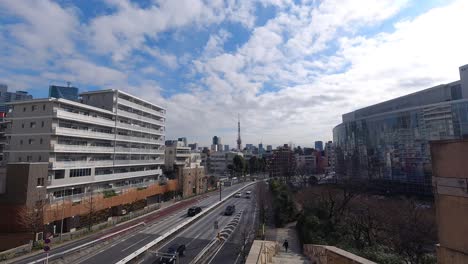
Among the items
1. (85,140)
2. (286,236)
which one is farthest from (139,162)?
(286,236)

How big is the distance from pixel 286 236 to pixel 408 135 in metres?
36.8

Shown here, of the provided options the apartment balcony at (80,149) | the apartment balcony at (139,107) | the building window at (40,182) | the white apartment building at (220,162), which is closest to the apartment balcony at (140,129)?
the apartment balcony at (139,107)

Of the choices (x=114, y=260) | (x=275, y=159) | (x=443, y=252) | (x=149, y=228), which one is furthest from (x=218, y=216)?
(x=275, y=159)

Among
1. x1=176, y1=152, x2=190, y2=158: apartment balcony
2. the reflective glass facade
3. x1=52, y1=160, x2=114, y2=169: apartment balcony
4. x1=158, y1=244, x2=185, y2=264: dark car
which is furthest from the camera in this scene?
x1=176, y1=152, x2=190, y2=158: apartment balcony

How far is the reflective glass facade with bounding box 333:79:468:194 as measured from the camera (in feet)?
158

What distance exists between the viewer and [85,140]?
1682 inches

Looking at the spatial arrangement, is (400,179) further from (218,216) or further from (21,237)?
(21,237)

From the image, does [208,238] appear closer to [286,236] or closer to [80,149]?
[286,236]

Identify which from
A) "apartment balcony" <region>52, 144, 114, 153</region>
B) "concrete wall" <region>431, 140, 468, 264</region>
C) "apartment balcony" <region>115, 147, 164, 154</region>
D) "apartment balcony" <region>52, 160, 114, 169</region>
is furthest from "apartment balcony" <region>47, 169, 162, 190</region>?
"concrete wall" <region>431, 140, 468, 264</region>

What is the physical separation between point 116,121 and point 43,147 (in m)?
14.4

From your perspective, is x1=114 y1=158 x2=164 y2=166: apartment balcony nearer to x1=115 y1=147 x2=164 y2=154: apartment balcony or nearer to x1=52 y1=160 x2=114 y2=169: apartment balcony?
x1=115 y1=147 x2=164 y2=154: apartment balcony

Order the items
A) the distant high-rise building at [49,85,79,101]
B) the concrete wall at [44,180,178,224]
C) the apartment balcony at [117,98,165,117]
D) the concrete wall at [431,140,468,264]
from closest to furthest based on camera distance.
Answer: the concrete wall at [431,140,468,264], the concrete wall at [44,180,178,224], the apartment balcony at [117,98,165,117], the distant high-rise building at [49,85,79,101]

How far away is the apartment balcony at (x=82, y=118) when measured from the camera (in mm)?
37406

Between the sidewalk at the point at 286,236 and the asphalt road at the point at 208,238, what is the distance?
299 centimetres
